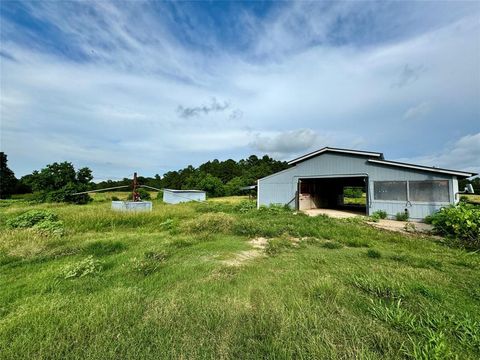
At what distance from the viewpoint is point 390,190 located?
13945mm

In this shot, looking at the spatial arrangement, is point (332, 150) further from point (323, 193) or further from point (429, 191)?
point (323, 193)

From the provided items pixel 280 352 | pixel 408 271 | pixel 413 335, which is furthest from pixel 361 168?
pixel 280 352

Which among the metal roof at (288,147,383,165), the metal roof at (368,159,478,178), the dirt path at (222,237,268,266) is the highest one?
the metal roof at (288,147,383,165)

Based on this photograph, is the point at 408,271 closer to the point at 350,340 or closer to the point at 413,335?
the point at 413,335

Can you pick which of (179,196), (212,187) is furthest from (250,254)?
(212,187)

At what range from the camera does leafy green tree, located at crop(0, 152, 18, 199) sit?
1704 inches

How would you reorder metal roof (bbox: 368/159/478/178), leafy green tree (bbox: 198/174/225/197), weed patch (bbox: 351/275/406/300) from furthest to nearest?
leafy green tree (bbox: 198/174/225/197), metal roof (bbox: 368/159/478/178), weed patch (bbox: 351/275/406/300)

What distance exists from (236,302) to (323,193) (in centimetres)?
2012

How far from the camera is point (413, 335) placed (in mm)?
2686

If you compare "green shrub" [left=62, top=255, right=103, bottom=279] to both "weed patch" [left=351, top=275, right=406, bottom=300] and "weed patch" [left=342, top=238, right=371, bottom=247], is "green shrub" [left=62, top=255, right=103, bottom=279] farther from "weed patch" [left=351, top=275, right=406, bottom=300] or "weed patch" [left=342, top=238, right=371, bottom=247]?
"weed patch" [left=342, top=238, right=371, bottom=247]

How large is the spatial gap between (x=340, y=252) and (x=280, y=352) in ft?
15.7

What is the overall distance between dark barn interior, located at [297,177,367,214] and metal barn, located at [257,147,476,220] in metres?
0.08

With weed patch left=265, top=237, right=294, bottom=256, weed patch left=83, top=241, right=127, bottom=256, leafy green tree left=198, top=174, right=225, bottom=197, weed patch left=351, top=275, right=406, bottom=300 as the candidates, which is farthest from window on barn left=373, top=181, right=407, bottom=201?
leafy green tree left=198, top=174, right=225, bottom=197

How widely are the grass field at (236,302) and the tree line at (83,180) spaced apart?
685 inches
